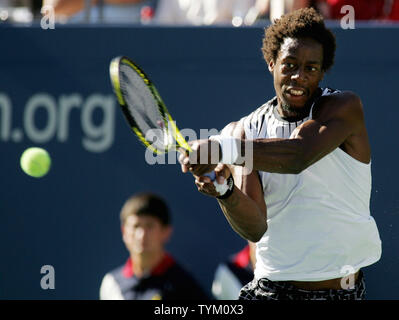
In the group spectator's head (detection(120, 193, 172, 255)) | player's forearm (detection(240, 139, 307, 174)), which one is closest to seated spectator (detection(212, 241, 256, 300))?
spectator's head (detection(120, 193, 172, 255))

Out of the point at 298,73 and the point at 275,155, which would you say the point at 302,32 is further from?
the point at 275,155

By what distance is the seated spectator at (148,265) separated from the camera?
4504mm

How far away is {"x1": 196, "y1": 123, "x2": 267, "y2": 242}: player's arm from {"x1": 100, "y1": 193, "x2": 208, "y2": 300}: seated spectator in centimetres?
121

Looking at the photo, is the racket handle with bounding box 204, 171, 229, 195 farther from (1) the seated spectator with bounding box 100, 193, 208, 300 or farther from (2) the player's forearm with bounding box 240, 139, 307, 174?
(1) the seated spectator with bounding box 100, 193, 208, 300

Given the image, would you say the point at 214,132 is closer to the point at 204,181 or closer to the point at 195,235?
the point at 195,235

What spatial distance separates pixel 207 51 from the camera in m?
4.80

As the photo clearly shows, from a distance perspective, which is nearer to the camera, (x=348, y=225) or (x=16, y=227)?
(x=348, y=225)

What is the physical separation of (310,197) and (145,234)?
1499 millimetres

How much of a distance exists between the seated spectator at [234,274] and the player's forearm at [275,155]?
148cm

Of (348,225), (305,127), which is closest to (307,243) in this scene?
(348,225)

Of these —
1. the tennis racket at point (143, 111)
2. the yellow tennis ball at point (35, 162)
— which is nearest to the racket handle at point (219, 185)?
the tennis racket at point (143, 111)
